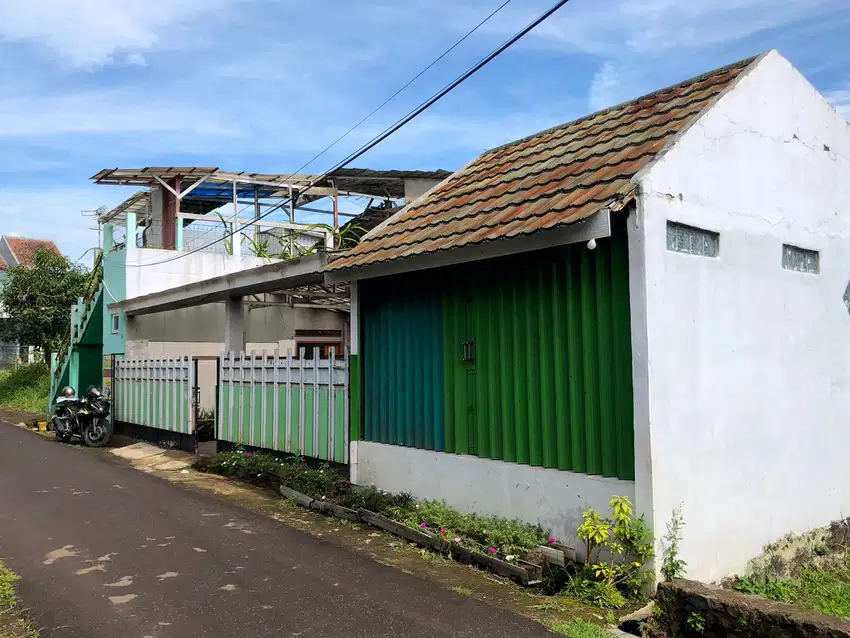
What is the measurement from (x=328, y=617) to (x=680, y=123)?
194 inches

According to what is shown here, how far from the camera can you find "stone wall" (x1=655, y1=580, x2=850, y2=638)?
12.8 ft

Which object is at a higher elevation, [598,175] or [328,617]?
[598,175]

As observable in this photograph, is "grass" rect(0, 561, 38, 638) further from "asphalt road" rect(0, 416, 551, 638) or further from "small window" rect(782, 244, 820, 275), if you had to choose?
"small window" rect(782, 244, 820, 275)

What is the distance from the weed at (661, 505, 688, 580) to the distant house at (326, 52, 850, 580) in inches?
4.4

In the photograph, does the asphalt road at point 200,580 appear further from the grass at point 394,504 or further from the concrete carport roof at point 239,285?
the concrete carport roof at point 239,285

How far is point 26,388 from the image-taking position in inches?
1019

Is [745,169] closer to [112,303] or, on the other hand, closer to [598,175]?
[598,175]

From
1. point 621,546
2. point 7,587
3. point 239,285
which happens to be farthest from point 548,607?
point 239,285

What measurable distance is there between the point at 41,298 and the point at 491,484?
2253 centimetres

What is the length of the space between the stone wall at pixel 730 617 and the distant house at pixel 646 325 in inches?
29.9

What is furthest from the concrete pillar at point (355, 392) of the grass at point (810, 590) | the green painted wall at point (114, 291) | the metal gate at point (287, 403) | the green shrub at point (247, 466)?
the green painted wall at point (114, 291)

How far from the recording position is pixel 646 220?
5.38m

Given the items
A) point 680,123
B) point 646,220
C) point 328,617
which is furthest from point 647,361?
point 328,617

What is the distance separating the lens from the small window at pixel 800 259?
22.5ft
